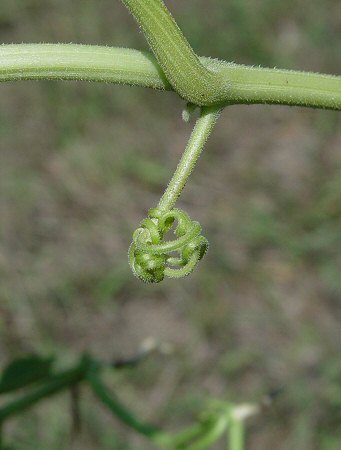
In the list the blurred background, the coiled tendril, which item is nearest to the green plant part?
the coiled tendril

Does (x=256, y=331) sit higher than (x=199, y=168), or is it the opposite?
(x=199, y=168)

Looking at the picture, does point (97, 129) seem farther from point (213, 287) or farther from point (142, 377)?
point (142, 377)

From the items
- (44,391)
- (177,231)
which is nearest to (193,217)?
(44,391)

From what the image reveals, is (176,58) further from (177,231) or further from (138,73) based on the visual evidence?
(177,231)

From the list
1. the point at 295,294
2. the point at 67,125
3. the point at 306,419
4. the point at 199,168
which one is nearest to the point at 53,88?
the point at 67,125

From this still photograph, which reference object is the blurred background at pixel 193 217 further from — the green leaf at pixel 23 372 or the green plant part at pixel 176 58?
the green plant part at pixel 176 58
